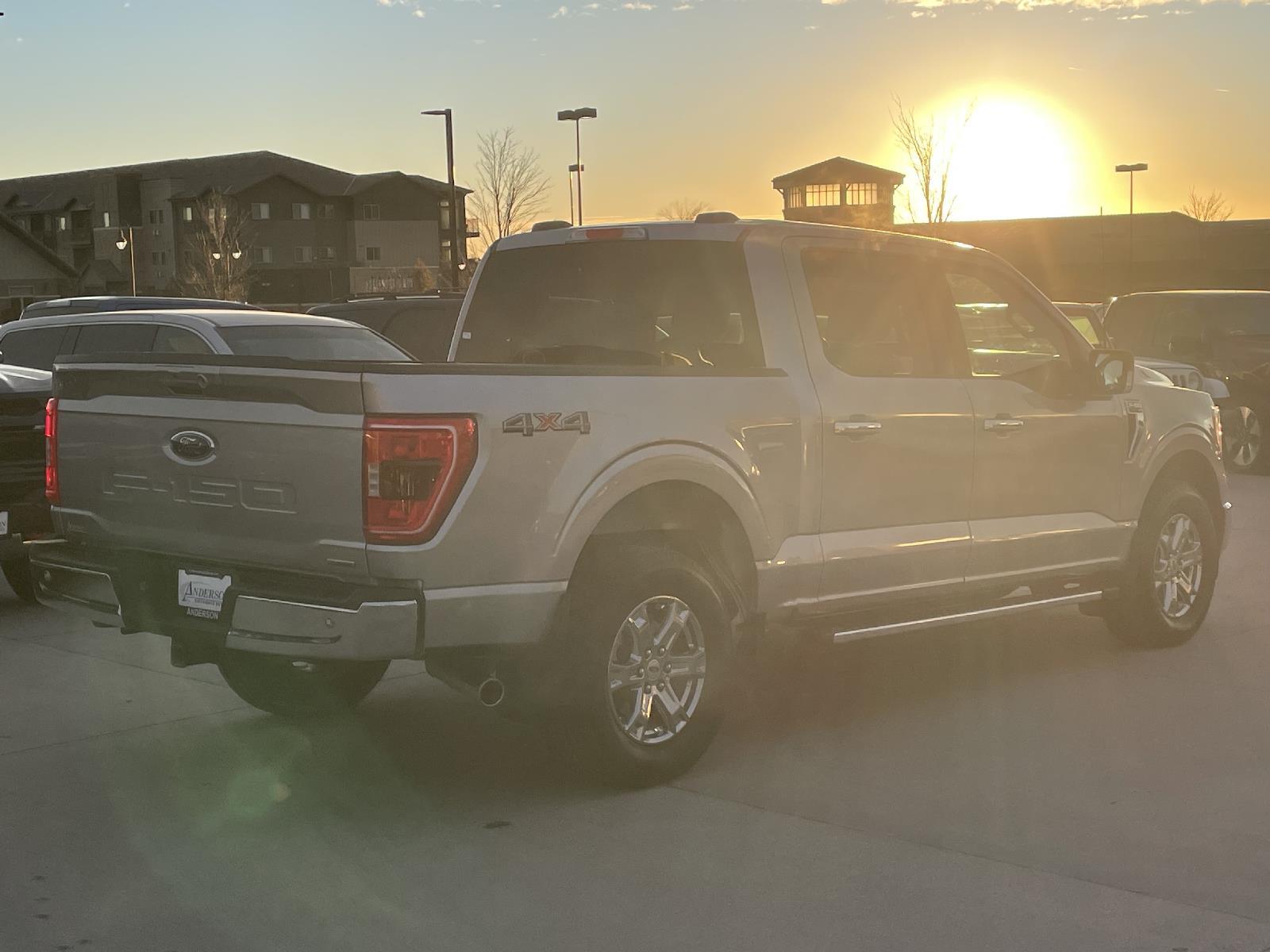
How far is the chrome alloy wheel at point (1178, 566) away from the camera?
8.09 meters

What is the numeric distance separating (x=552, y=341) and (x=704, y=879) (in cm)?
276

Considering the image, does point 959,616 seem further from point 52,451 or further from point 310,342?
point 310,342

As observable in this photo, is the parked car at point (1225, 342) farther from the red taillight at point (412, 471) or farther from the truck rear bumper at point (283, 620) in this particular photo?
the truck rear bumper at point (283, 620)

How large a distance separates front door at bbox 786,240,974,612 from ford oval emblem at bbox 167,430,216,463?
7.64 ft

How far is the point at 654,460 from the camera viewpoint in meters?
5.58

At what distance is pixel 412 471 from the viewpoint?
495 cm

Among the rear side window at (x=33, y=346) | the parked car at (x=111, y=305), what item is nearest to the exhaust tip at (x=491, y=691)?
the rear side window at (x=33, y=346)

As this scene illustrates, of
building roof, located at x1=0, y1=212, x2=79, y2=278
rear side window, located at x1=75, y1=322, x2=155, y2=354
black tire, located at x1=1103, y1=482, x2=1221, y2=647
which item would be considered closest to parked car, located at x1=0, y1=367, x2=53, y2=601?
rear side window, located at x1=75, y1=322, x2=155, y2=354

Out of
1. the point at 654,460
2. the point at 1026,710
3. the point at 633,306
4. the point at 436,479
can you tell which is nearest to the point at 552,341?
the point at 633,306

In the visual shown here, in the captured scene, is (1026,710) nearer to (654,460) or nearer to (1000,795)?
(1000,795)

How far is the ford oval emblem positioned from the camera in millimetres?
5285

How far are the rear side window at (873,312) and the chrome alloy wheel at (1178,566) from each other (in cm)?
194

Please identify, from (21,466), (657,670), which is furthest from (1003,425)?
(21,466)

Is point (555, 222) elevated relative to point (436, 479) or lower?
elevated
